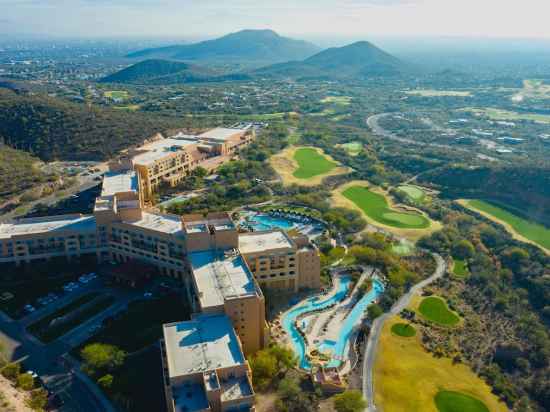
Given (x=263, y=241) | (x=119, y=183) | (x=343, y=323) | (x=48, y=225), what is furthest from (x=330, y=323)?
(x=119, y=183)

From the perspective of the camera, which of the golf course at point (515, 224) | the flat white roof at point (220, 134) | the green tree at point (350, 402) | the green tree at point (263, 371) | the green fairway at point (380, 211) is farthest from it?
the flat white roof at point (220, 134)

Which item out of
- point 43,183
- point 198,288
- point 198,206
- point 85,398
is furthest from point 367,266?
point 43,183

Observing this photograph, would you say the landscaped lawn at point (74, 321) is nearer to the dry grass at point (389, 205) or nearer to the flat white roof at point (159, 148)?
the flat white roof at point (159, 148)

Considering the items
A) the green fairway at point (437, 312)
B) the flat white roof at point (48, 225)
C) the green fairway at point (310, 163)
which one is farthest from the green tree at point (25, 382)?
the green fairway at point (310, 163)

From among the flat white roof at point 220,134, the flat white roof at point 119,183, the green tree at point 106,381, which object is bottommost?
the green tree at point 106,381

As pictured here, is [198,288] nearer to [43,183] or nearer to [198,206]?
[198,206]

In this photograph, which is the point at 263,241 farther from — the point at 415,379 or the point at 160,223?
the point at 415,379
